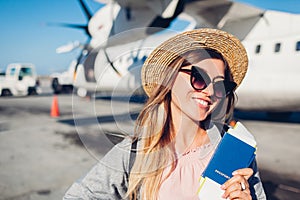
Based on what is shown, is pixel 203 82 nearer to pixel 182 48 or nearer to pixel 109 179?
pixel 182 48

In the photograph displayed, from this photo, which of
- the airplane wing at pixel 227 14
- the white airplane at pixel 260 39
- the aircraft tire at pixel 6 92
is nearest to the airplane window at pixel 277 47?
the white airplane at pixel 260 39

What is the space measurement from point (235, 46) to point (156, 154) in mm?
566

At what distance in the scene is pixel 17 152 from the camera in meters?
4.55

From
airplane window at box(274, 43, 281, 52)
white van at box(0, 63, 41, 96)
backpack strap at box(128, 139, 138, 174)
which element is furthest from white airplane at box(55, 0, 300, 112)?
white van at box(0, 63, 41, 96)

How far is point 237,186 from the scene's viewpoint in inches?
32.1

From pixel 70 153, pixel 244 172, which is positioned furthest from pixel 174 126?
pixel 70 153

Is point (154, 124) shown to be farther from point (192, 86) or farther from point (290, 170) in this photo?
point (290, 170)

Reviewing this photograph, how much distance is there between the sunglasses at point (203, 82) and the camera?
942 millimetres

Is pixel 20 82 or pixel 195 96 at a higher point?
pixel 195 96

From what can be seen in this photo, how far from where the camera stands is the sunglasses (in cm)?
94

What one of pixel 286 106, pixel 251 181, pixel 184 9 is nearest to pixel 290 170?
pixel 286 106

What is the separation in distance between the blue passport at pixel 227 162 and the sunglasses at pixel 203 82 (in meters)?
0.21

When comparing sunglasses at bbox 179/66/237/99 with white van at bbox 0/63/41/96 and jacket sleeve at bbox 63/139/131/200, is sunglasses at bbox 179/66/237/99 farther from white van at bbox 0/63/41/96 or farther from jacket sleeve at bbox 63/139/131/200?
white van at bbox 0/63/41/96

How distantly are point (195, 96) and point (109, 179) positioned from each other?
437mm
